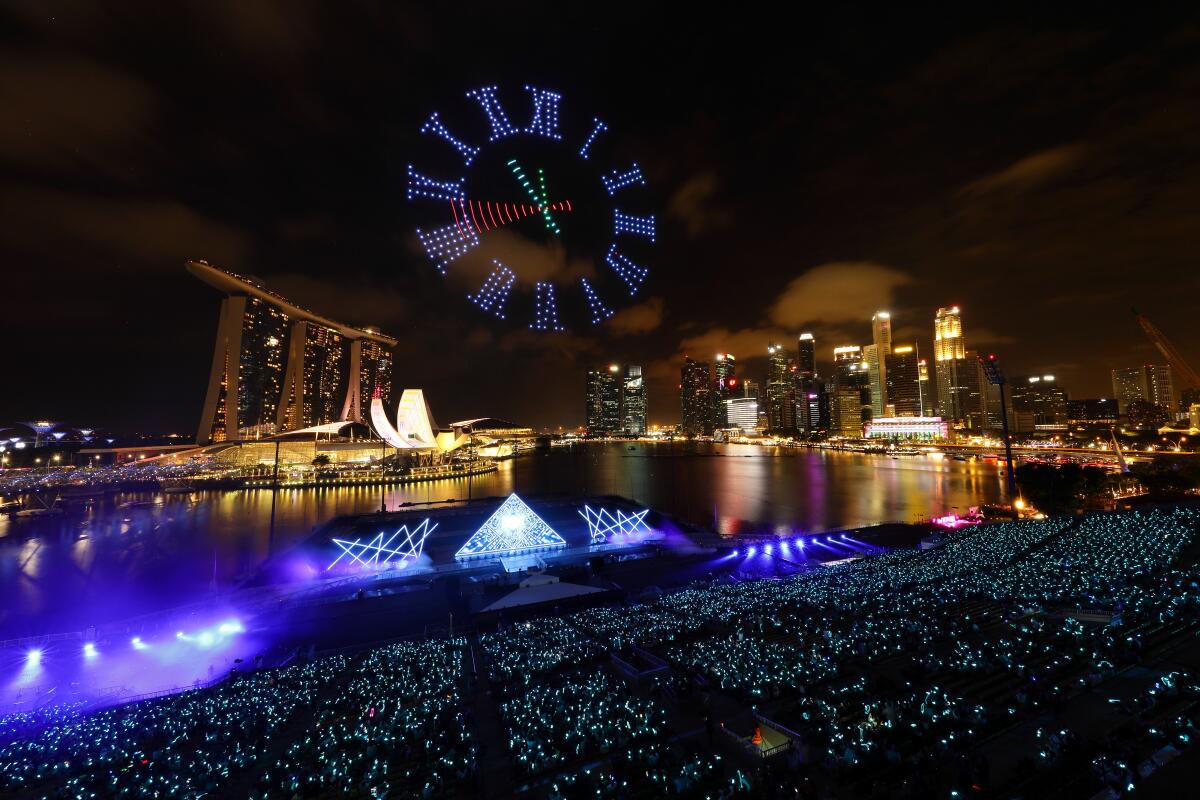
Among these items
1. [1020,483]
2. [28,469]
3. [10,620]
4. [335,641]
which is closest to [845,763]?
[335,641]

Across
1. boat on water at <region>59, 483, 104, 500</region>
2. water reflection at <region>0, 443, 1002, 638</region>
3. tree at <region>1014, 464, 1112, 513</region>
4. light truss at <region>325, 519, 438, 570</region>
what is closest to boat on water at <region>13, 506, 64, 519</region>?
water reflection at <region>0, 443, 1002, 638</region>

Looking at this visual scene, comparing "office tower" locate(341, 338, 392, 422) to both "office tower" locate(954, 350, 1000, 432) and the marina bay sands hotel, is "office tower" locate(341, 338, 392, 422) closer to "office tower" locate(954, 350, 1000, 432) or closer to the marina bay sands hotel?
the marina bay sands hotel

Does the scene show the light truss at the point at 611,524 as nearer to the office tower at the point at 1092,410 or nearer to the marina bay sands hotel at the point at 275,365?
the marina bay sands hotel at the point at 275,365

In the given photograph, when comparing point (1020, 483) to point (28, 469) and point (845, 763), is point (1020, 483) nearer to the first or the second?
point (845, 763)

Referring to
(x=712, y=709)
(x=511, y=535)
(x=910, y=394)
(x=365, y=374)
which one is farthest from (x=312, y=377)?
(x=910, y=394)

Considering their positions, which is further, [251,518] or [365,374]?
[365,374]

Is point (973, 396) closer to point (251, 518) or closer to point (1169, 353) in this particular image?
point (1169, 353)
